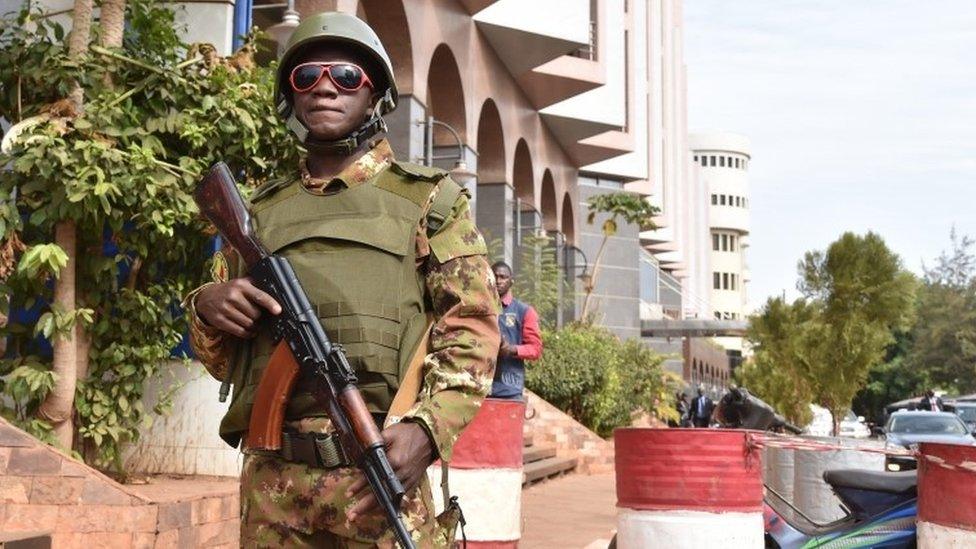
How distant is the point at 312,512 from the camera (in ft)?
8.68

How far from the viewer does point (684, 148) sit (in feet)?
206

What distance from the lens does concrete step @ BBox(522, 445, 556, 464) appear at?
1484 cm

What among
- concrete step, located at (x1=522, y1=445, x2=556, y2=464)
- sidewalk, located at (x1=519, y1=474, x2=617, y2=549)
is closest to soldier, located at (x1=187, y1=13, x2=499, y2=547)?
A: sidewalk, located at (x1=519, y1=474, x2=617, y2=549)

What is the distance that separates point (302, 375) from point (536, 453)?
12.9m

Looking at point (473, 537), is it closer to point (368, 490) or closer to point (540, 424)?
point (368, 490)

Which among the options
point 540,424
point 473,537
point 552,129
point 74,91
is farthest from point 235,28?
point 552,129

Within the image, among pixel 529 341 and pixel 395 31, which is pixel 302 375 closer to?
pixel 529 341

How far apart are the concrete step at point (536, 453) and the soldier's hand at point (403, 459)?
12086 millimetres

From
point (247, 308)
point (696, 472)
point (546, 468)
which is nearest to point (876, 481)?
point (696, 472)

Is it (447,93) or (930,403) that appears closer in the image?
(447,93)

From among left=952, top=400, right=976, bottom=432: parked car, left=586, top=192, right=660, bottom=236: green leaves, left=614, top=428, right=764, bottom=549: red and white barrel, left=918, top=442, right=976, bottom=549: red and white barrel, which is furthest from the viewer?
left=586, top=192, right=660, bottom=236: green leaves

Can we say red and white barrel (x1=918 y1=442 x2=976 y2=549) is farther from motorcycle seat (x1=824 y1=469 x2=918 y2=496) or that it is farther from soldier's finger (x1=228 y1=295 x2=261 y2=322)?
soldier's finger (x1=228 y1=295 x2=261 y2=322)

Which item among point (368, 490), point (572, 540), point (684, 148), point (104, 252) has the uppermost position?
point (684, 148)

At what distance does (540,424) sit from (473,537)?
11.3 m
